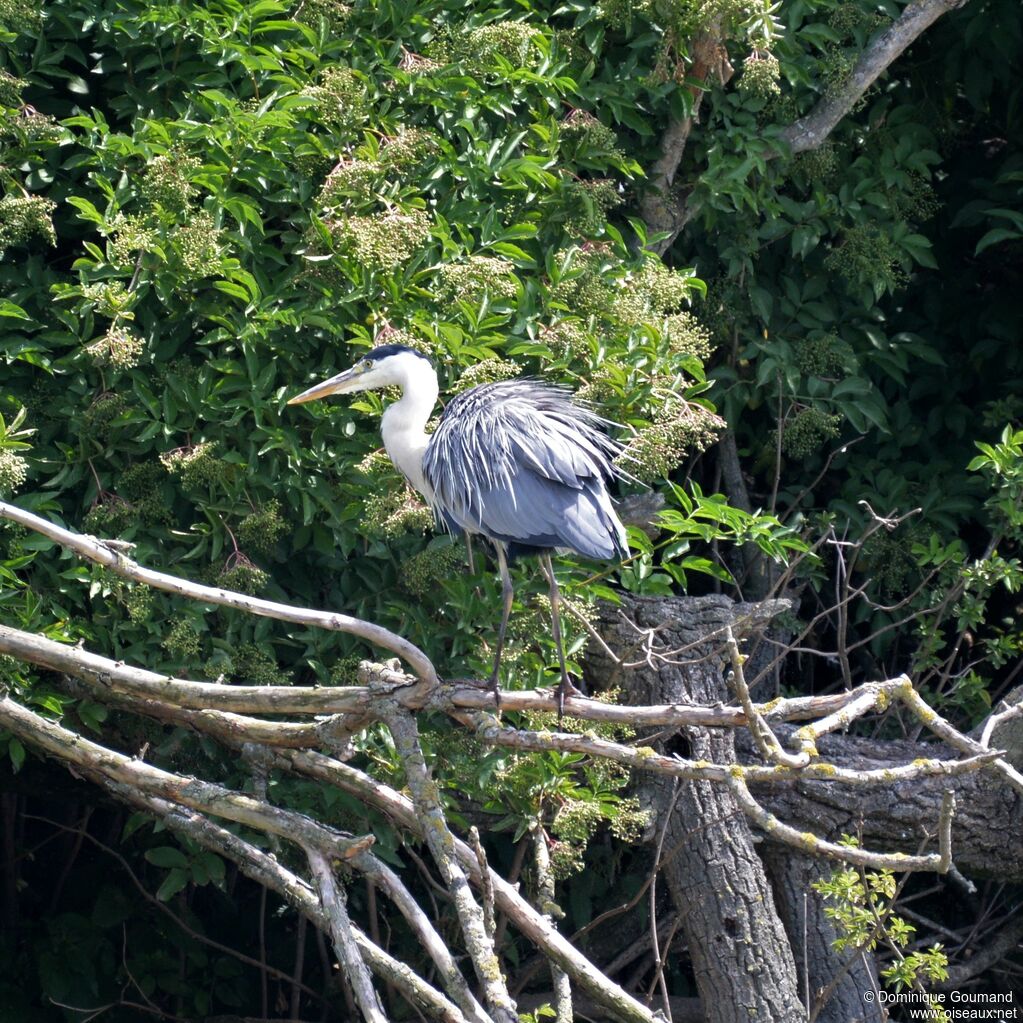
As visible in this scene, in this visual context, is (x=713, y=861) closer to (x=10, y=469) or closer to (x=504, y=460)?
(x=504, y=460)

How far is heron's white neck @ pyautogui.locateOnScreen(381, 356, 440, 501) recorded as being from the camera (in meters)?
3.67

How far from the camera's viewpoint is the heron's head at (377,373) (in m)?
3.57

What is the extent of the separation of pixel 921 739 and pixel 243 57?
330 cm

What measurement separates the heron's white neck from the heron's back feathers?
0.05 metres

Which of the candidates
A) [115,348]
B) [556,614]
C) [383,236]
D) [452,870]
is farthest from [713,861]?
[115,348]

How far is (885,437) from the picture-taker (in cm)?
506

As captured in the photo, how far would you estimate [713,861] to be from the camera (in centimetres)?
387

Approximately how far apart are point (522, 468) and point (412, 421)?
37 centimetres

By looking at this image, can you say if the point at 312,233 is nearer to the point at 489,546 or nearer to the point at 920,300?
the point at 489,546

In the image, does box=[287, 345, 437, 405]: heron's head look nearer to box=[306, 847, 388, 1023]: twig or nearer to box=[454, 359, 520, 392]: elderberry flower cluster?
box=[454, 359, 520, 392]: elderberry flower cluster

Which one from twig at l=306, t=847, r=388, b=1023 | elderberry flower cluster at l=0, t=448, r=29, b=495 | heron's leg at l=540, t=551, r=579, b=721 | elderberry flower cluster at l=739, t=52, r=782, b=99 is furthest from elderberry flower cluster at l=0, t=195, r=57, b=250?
elderberry flower cluster at l=739, t=52, r=782, b=99

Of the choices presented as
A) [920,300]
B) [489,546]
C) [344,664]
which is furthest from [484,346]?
[920,300]

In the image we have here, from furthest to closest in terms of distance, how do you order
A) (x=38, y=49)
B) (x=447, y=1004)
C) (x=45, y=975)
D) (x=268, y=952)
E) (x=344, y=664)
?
(x=268, y=952) → (x=45, y=975) → (x=38, y=49) → (x=344, y=664) → (x=447, y=1004)

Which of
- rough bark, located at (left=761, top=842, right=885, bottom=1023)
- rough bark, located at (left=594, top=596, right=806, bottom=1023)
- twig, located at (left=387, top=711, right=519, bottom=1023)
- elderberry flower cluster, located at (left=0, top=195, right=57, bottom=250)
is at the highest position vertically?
elderberry flower cluster, located at (left=0, top=195, right=57, bottom=250)
